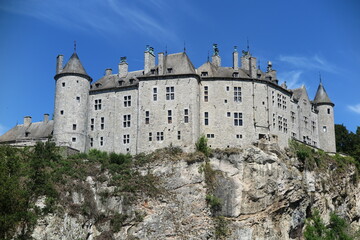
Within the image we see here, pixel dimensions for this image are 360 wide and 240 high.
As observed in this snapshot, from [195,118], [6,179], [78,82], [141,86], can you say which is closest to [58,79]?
[78,82]

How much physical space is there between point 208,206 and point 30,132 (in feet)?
90.8

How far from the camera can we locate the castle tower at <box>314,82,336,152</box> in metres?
73.8

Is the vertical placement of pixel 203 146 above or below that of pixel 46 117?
below

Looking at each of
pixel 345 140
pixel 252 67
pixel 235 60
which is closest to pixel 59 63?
pixel 235 60

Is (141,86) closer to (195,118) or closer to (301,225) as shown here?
(195,118)

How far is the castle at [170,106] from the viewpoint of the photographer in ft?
208

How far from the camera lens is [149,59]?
67.2m

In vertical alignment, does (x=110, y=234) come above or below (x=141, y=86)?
below

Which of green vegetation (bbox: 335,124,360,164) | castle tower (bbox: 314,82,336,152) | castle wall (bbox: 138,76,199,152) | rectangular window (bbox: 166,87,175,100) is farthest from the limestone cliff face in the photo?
green vegetation (bbox: 335,124,360,164)

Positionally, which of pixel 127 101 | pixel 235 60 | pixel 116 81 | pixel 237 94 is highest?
pixel 235 60

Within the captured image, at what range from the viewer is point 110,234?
55.6 m

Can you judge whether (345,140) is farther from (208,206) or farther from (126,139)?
(126,139)

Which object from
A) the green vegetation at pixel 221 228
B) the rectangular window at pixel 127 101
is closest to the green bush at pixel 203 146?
the green vegetation at pixel 221 228

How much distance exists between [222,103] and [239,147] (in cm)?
572
